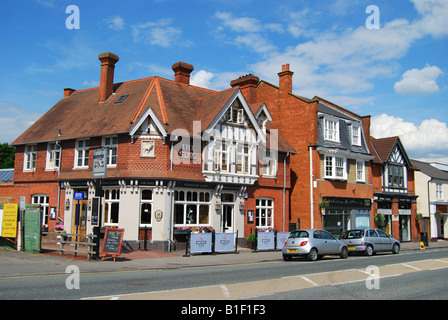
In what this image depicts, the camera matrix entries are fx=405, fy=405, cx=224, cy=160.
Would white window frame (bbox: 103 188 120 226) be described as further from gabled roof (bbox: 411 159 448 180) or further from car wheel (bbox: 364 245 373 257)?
gabled roof (bbox: 411 159 448 180)

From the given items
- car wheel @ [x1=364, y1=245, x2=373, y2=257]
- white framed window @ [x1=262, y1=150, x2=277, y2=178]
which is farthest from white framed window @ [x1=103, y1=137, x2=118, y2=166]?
car wheel @ [x1=364, y1=245, x2=373, y2=257]

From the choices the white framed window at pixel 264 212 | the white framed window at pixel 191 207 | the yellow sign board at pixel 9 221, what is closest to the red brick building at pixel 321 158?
the white framed window at pixel 264 212

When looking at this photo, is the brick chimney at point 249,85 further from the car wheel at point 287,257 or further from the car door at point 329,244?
the car wheel at point 287,257

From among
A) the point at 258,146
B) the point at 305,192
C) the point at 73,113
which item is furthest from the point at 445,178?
the point at 73,113

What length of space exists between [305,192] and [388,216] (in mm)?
11979

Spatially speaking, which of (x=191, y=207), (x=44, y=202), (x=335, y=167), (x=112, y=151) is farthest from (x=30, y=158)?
(x=335, y=167)

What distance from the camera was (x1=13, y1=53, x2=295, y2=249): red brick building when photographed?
889 inches

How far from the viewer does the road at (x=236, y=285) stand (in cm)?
967

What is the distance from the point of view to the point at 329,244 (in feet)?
67.6

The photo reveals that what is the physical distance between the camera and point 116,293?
9797mm

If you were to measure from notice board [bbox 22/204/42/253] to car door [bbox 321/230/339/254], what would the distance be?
13651mm

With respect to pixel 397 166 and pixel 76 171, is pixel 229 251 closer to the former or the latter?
pixel 76 171

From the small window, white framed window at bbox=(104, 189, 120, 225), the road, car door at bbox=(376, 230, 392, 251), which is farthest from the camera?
the small window
